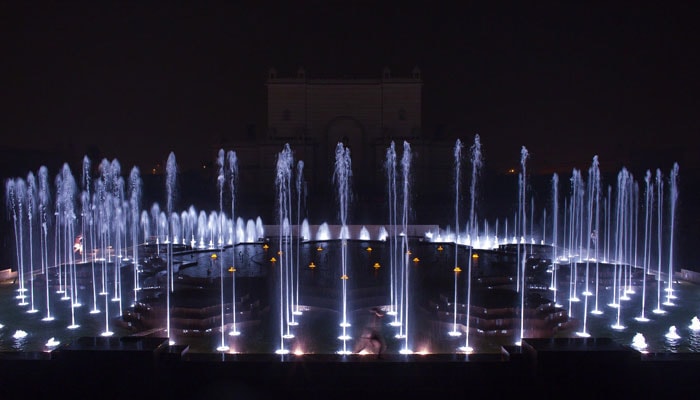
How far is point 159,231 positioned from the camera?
26672mm

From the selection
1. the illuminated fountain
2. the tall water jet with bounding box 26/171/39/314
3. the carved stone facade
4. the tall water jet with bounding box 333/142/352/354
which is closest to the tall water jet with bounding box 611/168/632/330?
the illuminated fountain

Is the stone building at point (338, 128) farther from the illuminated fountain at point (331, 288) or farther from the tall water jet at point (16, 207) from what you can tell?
the tall water jet at point (16, 207)

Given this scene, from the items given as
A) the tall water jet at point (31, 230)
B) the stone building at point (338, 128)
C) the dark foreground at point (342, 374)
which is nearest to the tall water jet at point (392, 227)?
the stone building at point (338, 128)

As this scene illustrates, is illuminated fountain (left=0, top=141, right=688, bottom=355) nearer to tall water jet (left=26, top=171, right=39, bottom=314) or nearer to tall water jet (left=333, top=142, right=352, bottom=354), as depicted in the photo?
Result: tall water jet (left=26, top=171, right=39, bottom=314)

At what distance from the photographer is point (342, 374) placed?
199 inches

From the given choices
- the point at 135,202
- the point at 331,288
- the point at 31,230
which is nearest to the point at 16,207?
the point at 31,230

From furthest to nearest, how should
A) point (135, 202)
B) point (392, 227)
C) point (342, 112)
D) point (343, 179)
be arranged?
point (342, 112) < point (343, 179) < point (135, 202) < point (392, 227)

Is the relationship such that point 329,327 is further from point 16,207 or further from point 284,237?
point 16,207

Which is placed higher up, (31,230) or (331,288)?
(31,230)

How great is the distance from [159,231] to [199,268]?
13.1m

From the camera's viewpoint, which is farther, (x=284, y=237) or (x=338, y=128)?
(x=338, y=128)

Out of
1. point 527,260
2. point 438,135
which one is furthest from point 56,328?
point 438,135

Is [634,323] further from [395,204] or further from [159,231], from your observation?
[159,231]

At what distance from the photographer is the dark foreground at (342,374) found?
4.74 m
